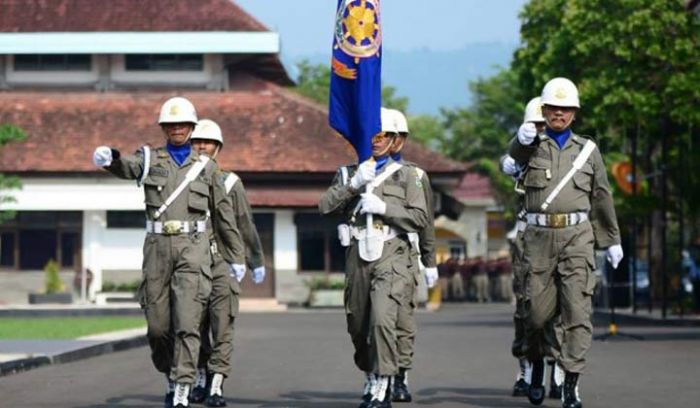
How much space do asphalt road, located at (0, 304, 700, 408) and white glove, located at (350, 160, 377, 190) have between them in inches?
75.1

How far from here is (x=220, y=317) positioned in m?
15.1

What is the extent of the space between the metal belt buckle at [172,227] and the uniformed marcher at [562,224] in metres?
2.51

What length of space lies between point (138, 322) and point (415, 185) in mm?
22287

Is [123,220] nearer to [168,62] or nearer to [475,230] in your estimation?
[168,62]

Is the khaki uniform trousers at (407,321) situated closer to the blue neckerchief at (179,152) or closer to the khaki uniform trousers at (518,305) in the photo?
the khaki uniform trousers at (518,305)

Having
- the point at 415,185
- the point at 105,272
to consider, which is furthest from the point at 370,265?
the point at 105,272

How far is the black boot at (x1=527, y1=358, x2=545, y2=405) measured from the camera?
14.1 m

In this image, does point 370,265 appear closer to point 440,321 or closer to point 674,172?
point 674,172

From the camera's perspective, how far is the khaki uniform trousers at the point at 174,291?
13.4 meters

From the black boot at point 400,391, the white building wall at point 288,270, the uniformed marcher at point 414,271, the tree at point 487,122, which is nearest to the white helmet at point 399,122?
the uniformed marcher at point 414,271

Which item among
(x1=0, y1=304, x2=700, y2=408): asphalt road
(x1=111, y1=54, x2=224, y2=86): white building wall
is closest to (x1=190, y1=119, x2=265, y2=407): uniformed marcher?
(x1=0, y1=304, x2=700, y2=408): asphalt road

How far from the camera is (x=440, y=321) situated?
39.6 m

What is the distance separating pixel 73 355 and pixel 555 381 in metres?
8.92

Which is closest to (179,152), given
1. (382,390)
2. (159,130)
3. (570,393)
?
(382,390)
